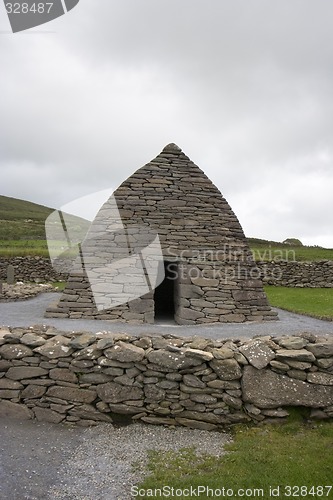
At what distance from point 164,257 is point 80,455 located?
8.39 meters

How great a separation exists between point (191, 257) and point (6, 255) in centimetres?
2065

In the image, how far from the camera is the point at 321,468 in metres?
4.17

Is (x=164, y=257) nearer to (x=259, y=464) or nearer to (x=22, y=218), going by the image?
(x=259, y=464)

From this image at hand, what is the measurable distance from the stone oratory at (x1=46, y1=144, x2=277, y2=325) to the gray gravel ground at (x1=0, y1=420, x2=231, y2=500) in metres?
7.07

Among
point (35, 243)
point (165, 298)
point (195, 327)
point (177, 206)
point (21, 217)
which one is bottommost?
point (195, 327)

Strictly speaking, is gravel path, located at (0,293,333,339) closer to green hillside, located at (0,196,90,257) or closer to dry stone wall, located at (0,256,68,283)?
dry stone wall, located at (0,256,68,283)

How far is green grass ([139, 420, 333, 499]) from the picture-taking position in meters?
3.96

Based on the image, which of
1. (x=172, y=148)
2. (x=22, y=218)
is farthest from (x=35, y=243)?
(x=22, y=218)

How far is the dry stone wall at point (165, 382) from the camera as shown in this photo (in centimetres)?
525

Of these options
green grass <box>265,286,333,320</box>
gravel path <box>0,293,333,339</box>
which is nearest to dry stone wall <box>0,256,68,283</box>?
gravel path <box>0,293,333,339</box>

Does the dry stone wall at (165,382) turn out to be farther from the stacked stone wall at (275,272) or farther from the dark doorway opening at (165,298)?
the stacked stone wall at (275,272)

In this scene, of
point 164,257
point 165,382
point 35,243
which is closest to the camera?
point 165,382

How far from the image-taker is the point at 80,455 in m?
4.58

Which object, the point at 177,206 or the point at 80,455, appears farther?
the point at 177,206
